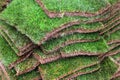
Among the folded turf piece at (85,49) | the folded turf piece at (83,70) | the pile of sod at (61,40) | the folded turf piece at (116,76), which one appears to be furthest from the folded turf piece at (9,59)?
the folded turf piece at (116,76)

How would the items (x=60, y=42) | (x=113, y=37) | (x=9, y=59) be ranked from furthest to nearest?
1. (x=113, y=37)
2. (x=9, y=59)
3. (x=60, y=42)

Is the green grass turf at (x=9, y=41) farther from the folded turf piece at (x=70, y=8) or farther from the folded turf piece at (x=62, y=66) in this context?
the folded turf piece at (x=70, y=8)

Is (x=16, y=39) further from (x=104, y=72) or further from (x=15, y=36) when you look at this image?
(x=104, y=72)

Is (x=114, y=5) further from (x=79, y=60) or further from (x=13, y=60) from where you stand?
(x=13, y=60)

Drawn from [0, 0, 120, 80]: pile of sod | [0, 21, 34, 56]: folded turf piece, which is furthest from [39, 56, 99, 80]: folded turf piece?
[0, 21, 34, 56]: folded turf piece

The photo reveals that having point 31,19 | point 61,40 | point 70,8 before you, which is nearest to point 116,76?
point 61,40

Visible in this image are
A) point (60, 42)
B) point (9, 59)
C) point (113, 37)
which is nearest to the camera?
point (60, 42)
